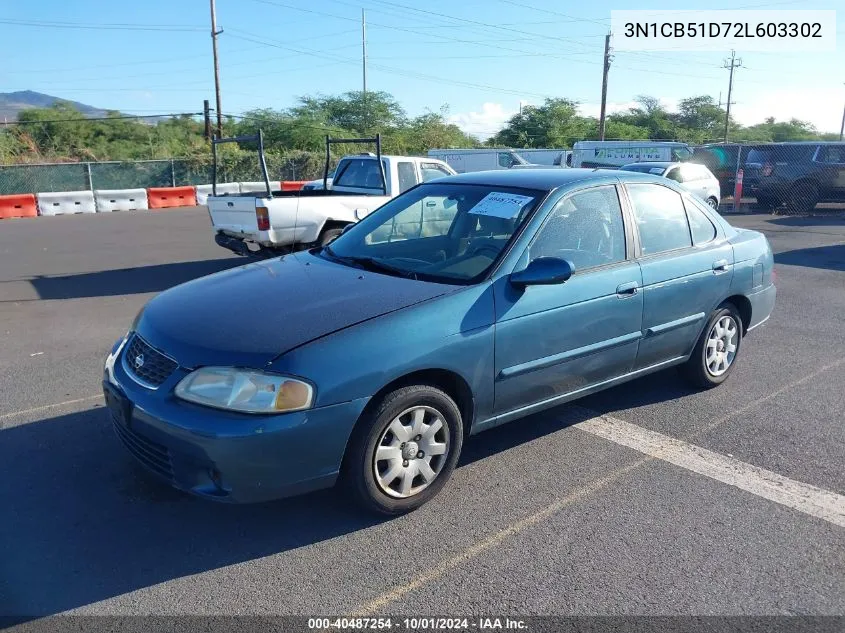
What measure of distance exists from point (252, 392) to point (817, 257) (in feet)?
38.0

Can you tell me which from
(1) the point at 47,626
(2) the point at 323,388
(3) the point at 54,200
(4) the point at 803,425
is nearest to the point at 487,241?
(2) the point at 323,388

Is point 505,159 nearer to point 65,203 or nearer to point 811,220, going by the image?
point 811,220

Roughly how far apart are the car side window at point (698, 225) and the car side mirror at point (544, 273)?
68.3 inches

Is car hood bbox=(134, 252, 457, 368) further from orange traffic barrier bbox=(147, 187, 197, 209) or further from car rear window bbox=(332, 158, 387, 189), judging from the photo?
orange traffic barrier bbox=(147, 187, 197, 209)

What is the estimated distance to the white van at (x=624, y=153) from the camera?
22.8 m

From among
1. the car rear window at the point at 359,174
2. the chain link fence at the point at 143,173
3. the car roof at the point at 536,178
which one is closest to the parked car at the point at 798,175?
the car rear window at the point at 359,174

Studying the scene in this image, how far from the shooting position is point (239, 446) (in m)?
2.96

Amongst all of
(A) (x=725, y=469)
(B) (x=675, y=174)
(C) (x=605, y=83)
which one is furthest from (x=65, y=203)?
(C) (x=605, y=83)

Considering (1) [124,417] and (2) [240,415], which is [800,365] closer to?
(2) [240,415]

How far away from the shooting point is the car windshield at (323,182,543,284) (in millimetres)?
4020

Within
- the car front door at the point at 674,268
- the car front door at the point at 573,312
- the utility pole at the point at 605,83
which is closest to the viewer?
the car front door at the point at 573,312

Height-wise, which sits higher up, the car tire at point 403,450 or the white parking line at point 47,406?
the car tire at point 403,450

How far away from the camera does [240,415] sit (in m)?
3.02

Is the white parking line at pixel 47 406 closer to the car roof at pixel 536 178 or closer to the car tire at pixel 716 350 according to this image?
the car roof at pixel 536 178
